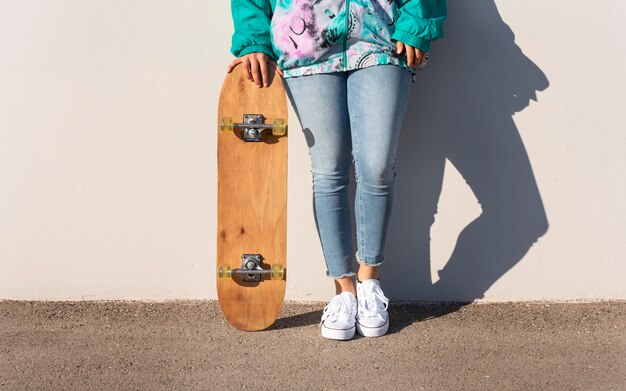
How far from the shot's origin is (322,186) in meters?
3.01

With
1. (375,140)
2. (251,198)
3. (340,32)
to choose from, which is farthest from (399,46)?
(251,198)

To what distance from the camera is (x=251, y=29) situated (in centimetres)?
300

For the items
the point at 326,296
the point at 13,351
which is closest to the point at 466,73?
the point at 326,296

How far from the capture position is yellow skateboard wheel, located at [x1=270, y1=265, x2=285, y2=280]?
305 cm

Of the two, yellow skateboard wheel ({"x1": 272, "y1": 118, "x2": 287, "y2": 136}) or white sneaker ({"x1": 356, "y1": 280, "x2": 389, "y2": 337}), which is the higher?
yellow skateboard wheel ({"x1": 272, "y1": 118, "x2": 287, "y2": 136})

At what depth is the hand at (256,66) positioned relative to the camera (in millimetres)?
3004

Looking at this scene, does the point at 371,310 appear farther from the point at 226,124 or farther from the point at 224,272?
the point at 226,124

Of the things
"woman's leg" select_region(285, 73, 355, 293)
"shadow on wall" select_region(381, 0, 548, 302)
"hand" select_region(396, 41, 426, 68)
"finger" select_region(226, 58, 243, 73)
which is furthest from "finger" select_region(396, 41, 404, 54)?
"finger" select_region(226, 58, 243, 73)

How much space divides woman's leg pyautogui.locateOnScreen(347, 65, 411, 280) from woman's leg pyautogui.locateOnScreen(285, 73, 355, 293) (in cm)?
5

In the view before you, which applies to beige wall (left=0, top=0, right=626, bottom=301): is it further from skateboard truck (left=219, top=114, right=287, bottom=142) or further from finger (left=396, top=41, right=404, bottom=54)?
finger (left=396, top=41, right=404, bottom=54)

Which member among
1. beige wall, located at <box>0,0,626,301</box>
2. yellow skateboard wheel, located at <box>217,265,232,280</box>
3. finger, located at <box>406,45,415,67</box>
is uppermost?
finger, located at <box>406,45,415,67</box>

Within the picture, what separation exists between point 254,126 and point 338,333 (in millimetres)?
835

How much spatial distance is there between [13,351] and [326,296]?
123 cm

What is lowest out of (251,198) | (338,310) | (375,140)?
(338,310)
